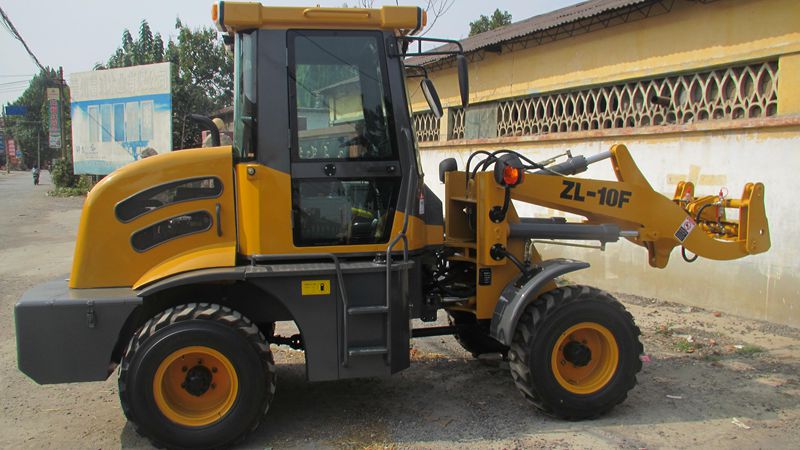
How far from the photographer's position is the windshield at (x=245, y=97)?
3.98 meters

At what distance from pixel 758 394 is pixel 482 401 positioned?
6.97 feet

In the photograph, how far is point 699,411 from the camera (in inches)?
175

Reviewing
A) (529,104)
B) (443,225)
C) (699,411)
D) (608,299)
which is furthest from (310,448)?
(529,104)

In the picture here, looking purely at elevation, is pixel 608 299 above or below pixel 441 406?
above

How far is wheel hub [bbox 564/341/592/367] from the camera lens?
169 inches

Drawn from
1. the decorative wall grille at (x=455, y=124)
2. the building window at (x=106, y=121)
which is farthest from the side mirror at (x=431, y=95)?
the building window at (x=106, y=121)

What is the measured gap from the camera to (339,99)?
409 cm

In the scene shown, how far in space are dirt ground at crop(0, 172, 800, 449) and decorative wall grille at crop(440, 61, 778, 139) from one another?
2548mm

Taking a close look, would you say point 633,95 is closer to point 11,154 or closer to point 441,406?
point 441,406

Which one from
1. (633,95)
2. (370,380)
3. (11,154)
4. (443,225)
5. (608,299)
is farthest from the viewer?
(11,154)

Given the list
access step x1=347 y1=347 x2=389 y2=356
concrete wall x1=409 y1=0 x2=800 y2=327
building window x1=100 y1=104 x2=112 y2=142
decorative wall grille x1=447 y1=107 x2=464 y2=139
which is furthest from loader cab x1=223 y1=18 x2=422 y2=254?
building window x1=100 y1=104 x2=112 y2=142

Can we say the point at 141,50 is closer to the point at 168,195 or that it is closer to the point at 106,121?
the point at 106,121

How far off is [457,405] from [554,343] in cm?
89

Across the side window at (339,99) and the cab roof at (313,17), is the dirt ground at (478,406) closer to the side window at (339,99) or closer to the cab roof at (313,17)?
the side window at (339,99)
